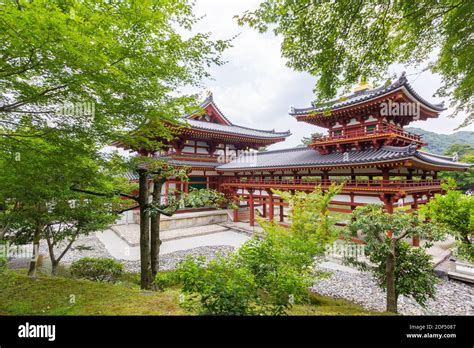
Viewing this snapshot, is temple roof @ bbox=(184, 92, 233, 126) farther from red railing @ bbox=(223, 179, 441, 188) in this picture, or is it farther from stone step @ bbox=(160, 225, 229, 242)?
stone step @ bbox=(160, 225, 229, 242)

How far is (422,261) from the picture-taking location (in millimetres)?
5125

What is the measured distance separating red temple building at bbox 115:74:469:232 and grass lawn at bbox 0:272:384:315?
5.74 m

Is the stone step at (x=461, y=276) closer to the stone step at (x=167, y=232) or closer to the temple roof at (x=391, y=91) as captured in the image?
the temple roof at (x=391, y=91)

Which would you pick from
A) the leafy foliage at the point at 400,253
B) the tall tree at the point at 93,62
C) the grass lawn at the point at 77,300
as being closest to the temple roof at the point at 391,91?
the leafy foliage at the point at 400,253

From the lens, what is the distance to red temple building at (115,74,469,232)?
9.30 m

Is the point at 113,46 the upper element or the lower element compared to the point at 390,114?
lower

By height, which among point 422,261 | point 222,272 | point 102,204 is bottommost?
point 422,261

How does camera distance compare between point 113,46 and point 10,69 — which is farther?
point 113,46

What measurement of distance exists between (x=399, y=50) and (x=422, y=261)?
16.9ft

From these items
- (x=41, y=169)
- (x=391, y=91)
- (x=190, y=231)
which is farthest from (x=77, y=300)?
(x=391, y=91)

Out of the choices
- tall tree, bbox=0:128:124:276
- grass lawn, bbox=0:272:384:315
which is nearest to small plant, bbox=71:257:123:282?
grass lawn, bbox=0:272:384:315

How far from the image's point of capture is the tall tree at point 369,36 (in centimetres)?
365

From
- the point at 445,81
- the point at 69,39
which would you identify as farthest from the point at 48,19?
the point at 445,81
